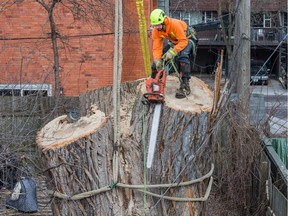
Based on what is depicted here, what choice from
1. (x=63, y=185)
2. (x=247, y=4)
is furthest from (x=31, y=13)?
(x=63, y=185)

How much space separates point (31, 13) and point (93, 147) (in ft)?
31.9

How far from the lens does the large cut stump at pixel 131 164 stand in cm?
472

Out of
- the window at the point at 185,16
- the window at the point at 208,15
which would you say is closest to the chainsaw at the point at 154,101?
the window at the point at 185,16

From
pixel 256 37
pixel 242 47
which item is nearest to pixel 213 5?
pixel 256 37

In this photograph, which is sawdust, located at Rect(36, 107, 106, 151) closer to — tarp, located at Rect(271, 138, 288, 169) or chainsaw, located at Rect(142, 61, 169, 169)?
chainsaw, located at Rect(142, 61, 169, 169)

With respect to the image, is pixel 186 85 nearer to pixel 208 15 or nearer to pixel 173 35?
pixel 173 35

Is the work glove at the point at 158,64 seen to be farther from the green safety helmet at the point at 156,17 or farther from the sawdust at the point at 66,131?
the sawdust at the point at 66,131

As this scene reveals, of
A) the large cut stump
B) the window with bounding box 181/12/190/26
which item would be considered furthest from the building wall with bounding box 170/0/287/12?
the large cut stump

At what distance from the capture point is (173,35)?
6.38 metres

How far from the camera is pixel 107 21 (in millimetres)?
12125

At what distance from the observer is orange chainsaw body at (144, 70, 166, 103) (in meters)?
→ 4.90

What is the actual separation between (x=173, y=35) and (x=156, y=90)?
1.53 meters

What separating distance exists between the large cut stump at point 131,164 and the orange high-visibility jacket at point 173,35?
1507mm

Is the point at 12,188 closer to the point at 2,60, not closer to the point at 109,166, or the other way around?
the point at 109,166
